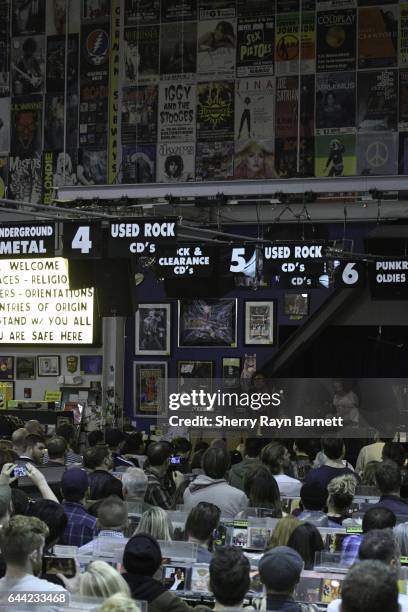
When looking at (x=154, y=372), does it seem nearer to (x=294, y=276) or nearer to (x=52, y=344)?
(x=52, y=344)

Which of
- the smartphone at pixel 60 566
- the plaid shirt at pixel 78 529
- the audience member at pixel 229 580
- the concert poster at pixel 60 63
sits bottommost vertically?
the plaid shirt at pixel 78 529

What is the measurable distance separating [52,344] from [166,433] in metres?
2.98

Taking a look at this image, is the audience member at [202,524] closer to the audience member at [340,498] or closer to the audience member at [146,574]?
the audience member at [146,574]

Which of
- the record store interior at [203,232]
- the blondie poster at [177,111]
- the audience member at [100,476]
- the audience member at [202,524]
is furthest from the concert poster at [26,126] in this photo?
the audience member at [202,524]

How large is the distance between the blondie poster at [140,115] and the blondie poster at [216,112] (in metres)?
0.87

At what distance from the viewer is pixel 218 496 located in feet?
32.3

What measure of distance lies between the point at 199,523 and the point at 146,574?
1426mm

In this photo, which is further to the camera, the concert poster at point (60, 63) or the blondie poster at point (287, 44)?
the concert poster at point (60, 63)

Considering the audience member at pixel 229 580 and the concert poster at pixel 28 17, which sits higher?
the concert poster at pixel 28 17

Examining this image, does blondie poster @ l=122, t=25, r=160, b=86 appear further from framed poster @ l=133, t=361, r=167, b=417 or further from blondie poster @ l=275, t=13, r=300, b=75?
framed poster @ l=133, t=361, r=167, b=417

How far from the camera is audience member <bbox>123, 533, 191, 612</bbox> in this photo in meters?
5.86

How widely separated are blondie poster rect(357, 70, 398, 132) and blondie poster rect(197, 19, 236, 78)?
7.87ft

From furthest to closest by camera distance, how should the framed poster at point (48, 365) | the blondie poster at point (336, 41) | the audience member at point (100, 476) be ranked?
the framed poster at point (48, 365) → the blondie poster at point (336, 41) → the audience member at point (100, 476)

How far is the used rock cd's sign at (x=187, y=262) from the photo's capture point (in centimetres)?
1619
